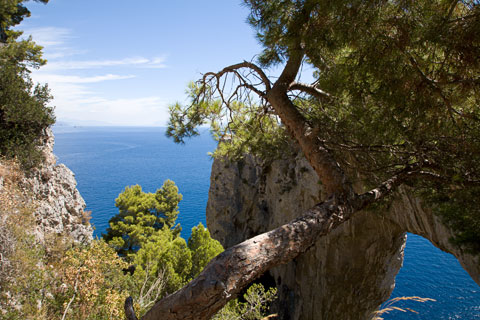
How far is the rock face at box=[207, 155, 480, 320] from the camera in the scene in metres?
5.64

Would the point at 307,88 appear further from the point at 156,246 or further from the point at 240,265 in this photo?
the point at 156,246

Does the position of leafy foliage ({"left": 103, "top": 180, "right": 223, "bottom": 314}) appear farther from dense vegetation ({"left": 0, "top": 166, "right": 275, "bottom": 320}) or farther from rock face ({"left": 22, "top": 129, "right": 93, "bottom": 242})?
rock face ({"left": 22, "top": 129, "right": 93, "bottom": 242})

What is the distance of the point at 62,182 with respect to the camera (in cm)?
1027

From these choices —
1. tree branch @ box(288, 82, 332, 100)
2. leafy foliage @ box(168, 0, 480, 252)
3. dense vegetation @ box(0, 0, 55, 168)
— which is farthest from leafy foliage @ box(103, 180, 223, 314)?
leafy foliage @ box(168, 0, 480, 252)

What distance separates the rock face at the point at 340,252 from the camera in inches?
222

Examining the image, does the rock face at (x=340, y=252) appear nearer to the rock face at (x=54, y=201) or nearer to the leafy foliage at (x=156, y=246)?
the leafy foliage at (x=156, y=246)

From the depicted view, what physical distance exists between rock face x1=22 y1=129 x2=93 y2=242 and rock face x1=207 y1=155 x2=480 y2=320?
8.31 meters

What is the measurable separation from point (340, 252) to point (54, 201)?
9.98 m

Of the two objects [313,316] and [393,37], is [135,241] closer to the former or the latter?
[313,316]

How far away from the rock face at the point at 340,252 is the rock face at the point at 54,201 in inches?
327

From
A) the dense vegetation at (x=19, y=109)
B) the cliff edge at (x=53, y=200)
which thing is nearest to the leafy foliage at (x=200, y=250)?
the cliff edge at (x=53, y=200)

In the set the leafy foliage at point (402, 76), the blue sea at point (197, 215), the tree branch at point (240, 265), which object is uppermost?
the leafy foliage at point (402, 76)

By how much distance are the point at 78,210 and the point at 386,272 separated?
36.5ft

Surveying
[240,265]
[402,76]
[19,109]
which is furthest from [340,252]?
[19,109]
